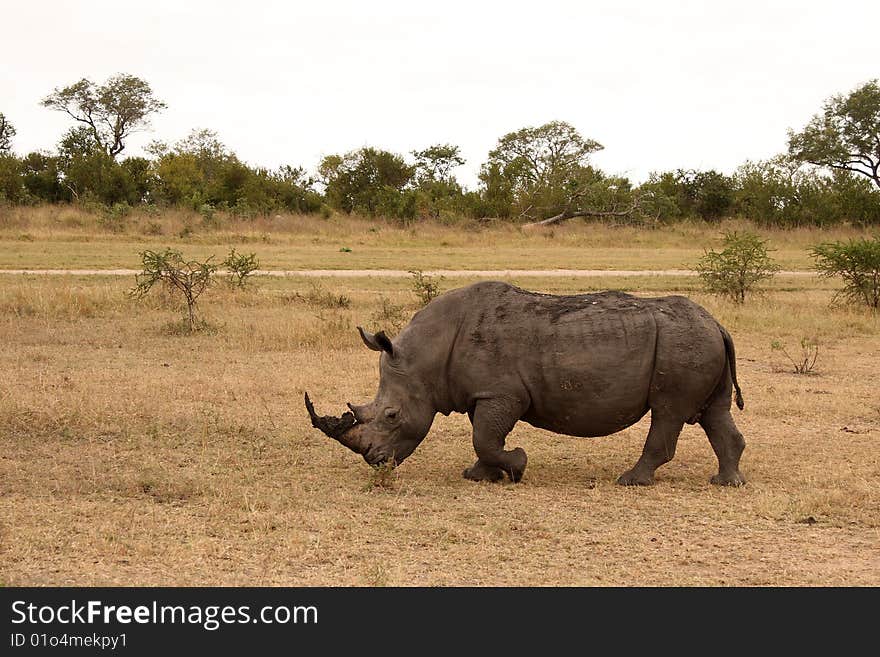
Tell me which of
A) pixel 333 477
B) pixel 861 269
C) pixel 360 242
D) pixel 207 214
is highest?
pixel 207 214

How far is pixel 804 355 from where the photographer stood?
45.8ft

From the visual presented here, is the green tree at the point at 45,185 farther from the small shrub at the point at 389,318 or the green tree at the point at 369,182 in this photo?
the small shrub at the point at 389,318

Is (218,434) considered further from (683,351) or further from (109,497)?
(683,351)

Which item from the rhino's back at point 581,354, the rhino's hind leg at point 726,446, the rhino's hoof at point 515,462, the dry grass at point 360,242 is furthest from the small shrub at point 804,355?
the dry grass at point 360,242

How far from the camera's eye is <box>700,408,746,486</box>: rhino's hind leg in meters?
8.11

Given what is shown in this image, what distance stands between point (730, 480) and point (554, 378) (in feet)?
5.01

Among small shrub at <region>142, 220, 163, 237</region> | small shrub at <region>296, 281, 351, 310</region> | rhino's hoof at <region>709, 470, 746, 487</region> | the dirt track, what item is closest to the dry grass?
small shrub at <region>142, 220, 163, 237</region>

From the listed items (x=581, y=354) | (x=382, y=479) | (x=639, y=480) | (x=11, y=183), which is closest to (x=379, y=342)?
(x=382, y=479)

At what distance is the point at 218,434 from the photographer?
31.0 ft

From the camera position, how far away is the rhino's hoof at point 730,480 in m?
8.07

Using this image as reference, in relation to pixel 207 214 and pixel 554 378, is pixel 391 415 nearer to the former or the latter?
pixel 554 378

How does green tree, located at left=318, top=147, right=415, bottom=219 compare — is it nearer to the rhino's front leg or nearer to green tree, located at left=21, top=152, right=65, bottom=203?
green tree, located at left=21, top=152, right=65, bottom=203

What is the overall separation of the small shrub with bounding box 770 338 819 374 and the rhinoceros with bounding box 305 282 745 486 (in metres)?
5.04
